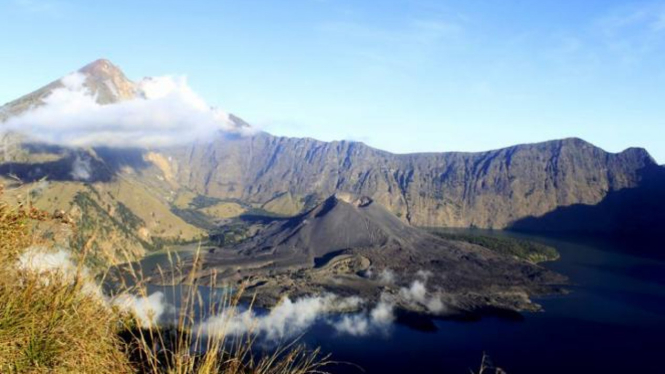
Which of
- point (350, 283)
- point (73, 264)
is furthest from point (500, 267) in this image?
point (73, 264)

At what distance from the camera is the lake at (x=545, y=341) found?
4653 centimetres

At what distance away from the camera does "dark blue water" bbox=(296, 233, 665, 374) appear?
46531mm

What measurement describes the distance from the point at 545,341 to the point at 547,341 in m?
0.23

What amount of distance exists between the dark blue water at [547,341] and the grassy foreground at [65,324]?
41978mm

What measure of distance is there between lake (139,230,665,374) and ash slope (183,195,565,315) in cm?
569

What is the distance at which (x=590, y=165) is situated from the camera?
183 m

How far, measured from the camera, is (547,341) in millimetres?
53750

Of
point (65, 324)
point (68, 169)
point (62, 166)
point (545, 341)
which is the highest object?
point (65, 324)

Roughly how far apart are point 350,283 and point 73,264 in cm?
7298

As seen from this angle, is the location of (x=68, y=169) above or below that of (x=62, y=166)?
below

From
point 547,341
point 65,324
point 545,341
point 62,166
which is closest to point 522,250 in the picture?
point 547,341

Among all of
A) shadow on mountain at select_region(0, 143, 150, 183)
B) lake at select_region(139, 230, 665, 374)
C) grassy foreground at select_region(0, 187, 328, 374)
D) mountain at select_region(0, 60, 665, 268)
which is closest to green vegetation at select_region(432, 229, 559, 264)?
lake at select_region(139, 230, 665, 374)

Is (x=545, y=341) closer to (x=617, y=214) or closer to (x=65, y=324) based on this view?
(x=65, y=324)

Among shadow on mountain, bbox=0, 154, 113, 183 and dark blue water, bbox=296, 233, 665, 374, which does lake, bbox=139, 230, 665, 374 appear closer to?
dark blue water, bbox=296, 233, 665, 374
